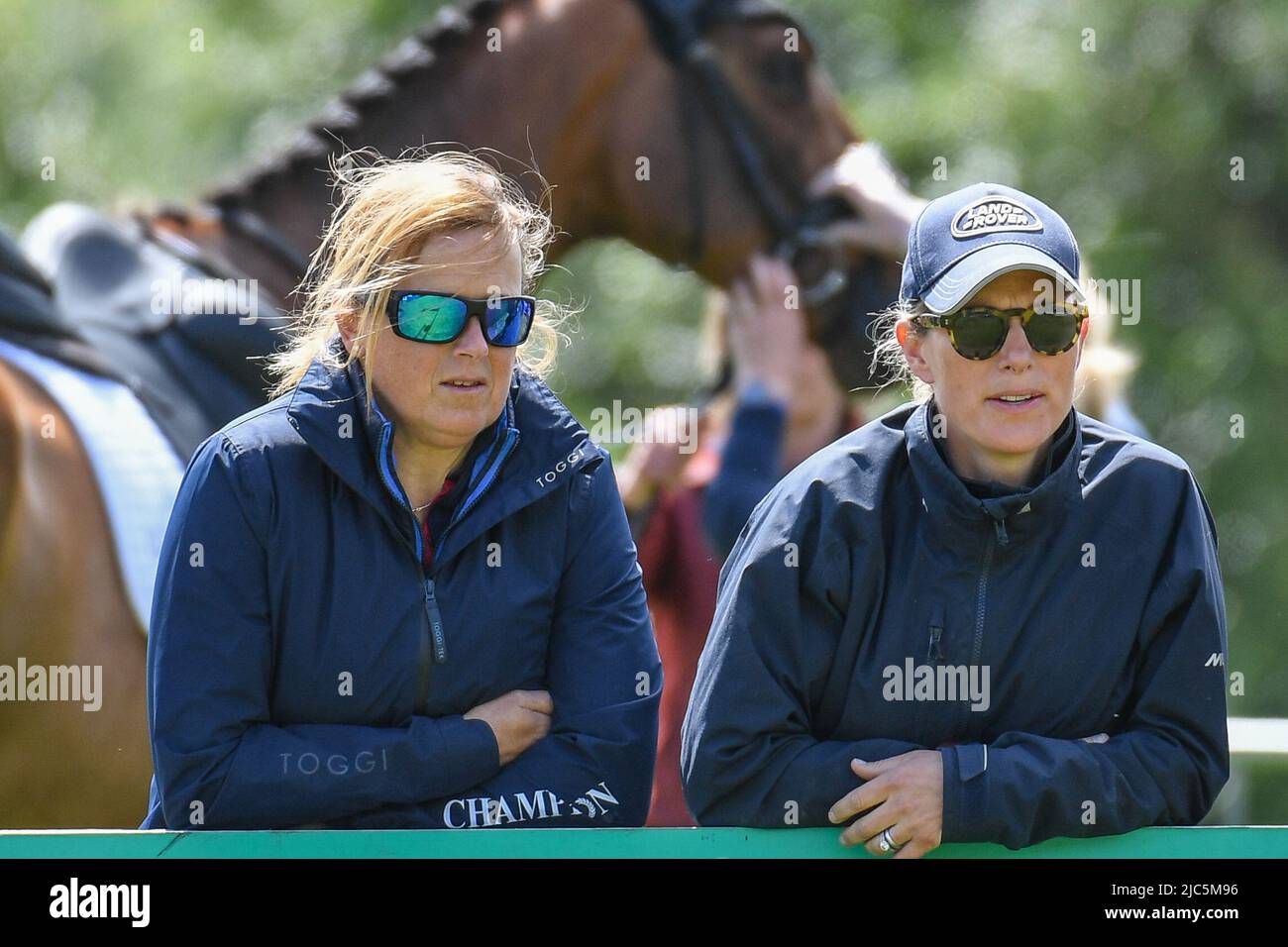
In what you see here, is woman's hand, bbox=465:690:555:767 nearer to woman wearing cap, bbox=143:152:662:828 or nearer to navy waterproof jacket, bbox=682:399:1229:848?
woman wearing cap, bbox=143:152:662:828

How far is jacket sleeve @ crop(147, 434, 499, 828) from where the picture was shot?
2.12 meters

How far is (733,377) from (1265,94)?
20.4ft

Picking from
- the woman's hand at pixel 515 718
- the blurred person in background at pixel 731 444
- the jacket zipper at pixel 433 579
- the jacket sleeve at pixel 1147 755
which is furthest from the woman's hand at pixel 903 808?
the blurred person in background at pixel 731 444

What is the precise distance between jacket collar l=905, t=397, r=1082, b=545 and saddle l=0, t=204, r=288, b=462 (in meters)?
1.70

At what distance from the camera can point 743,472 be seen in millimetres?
3439

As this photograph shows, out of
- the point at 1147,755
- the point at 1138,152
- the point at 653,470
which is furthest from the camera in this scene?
the point at 1138,152

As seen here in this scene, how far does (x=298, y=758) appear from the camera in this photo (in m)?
2.14

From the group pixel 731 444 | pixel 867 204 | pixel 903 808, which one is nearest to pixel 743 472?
pixel 731 444

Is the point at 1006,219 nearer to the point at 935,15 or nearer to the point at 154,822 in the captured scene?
the point at 154,822

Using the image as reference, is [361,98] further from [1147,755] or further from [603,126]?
[1147,755]

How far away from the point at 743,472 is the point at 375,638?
1375 mm
